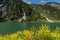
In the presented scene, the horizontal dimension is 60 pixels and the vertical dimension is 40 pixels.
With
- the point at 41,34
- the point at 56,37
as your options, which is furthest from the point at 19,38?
the point at 56,37

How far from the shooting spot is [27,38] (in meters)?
9.48

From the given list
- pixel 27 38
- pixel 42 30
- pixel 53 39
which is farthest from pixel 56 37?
pixel 27 38

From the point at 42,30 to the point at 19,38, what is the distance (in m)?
1.10

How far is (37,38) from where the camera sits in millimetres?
9953

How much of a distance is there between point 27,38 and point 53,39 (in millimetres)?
1421

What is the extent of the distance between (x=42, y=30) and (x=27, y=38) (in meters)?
0.84

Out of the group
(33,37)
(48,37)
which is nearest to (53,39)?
(48,37)

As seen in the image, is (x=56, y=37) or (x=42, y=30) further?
(x=56, y=37)

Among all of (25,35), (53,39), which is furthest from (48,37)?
(25,35)

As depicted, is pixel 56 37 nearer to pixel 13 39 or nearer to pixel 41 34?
pixel 41 34

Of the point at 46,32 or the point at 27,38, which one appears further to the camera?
the point at 46,32

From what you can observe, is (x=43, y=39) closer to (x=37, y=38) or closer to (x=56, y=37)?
(x=37, y=38)

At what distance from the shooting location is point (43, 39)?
9891 mm

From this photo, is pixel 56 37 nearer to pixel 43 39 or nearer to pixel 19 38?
pixel 43 39
